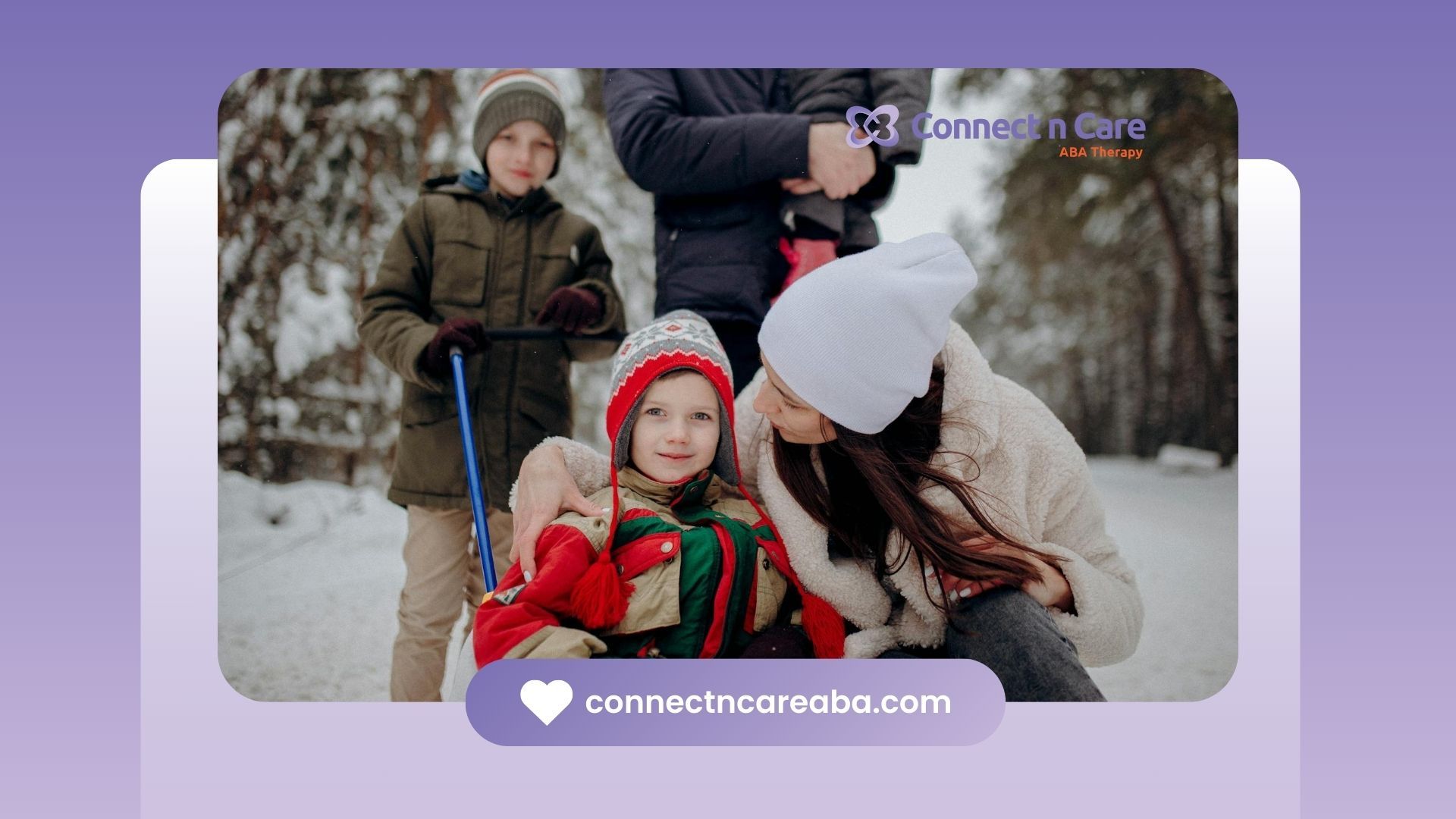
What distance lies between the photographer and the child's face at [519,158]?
1829 mm

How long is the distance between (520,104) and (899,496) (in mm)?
857

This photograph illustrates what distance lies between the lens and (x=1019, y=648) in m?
1.73

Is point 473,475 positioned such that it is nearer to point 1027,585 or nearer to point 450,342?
point 450,342

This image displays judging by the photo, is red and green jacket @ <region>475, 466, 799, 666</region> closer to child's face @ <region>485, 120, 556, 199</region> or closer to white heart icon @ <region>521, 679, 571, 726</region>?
white heart icon @ <region>521, 679, 571, 726</region>

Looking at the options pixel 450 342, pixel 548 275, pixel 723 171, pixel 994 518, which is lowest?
pixel 994 518

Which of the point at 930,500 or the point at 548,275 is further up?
the point at 548,275

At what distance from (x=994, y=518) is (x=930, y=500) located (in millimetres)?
100

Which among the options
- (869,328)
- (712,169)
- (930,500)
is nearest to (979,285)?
(869,328)

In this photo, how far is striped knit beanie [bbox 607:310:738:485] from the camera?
1756 mm

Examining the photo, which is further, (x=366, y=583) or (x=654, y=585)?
(x=366, y=583)

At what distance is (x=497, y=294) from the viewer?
6.07 feet

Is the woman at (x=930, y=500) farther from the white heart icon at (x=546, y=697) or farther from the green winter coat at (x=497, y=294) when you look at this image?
the white heart icon at (x=546, y=697)

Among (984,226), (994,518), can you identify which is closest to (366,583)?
(994,518)

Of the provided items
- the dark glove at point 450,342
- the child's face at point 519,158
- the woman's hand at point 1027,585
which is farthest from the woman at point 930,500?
the child's face at point 519,158
